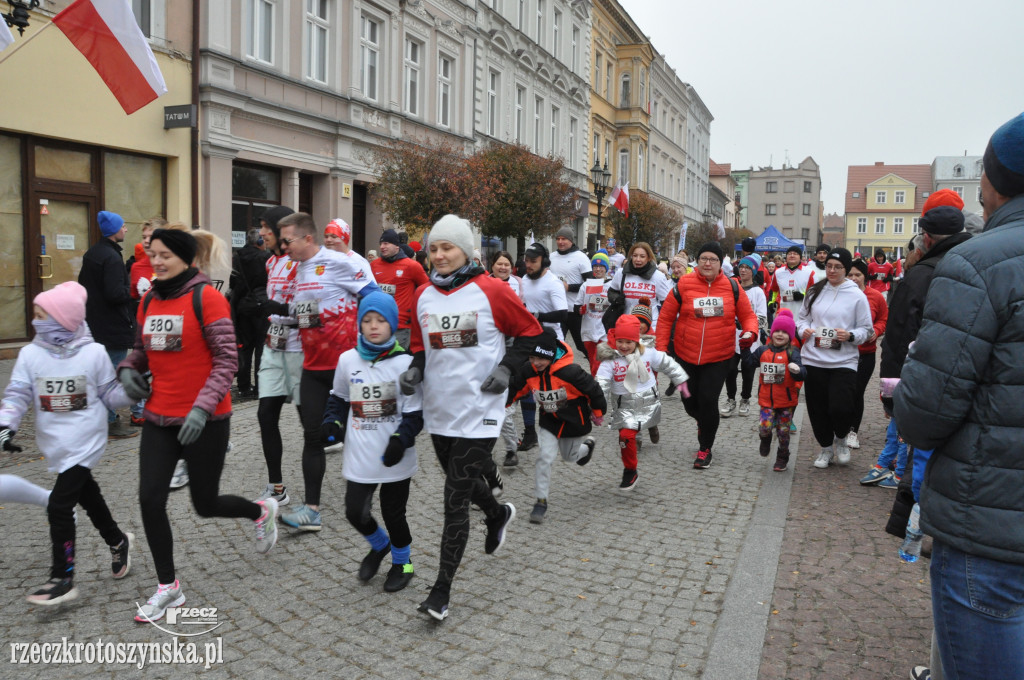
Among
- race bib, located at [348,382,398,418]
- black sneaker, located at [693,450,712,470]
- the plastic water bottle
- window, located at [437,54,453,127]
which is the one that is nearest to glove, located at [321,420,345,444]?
race bib, located at [348,382,398,418]

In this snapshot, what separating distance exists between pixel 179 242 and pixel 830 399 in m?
5.45

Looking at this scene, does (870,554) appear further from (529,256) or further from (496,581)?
(529,256)

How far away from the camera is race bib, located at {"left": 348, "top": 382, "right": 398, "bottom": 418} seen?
4.18m

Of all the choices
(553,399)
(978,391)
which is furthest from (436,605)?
(978,391)

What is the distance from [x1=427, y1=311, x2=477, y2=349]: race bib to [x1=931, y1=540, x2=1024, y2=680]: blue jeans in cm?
234

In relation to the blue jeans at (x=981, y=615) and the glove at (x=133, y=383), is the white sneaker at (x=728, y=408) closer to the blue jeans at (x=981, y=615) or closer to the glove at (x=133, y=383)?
the glove at (x=133, y=383)

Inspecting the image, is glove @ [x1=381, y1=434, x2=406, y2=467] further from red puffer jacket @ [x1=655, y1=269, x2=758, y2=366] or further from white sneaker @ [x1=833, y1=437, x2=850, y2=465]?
white sneaker @ [x1=833, y1=437, x2=850, y2=465]

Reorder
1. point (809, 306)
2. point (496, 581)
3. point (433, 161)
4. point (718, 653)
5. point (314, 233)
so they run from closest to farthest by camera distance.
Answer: point (718, 653)
point (496, 581)
point (314, 233)
point (809, 306)
point (433, 161)

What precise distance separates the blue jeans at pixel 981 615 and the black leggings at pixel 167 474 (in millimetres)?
3232

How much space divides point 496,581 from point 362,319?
163 cm

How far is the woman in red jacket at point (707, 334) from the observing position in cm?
720

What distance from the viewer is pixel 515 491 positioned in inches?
246

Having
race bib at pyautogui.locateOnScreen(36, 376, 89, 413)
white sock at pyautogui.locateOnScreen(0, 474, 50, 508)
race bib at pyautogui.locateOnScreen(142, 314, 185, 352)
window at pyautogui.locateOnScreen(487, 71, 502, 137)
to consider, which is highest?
window at pyautogui.locateOnScreen(487, 71, 502, 137)

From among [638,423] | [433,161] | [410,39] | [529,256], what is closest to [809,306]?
[638,423]
